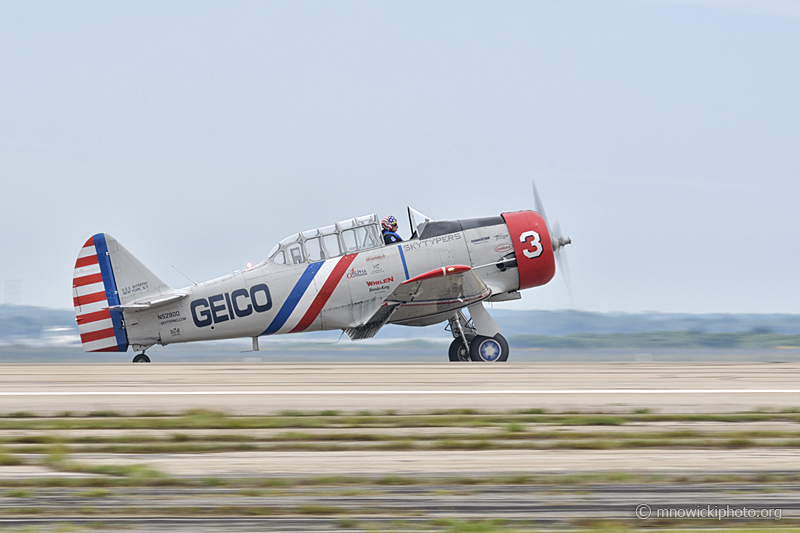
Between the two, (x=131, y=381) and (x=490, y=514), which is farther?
(x=131, y=381)

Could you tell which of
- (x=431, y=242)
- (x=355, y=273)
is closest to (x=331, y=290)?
(x=355, y=273)

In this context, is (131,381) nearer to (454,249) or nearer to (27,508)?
(27,508)

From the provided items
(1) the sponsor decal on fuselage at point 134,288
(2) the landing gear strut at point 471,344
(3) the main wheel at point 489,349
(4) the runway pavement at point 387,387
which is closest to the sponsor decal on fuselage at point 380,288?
(2) the landing gear strut at point 471,344

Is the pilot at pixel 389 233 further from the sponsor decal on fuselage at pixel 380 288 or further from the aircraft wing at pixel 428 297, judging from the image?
Result: the aircraft wing at pixel 428 297

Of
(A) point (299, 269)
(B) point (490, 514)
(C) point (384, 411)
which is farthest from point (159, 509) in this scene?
(A) point (299, 269)

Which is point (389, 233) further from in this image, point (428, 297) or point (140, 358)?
point (140, 358)

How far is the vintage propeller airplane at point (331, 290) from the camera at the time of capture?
14.1 m

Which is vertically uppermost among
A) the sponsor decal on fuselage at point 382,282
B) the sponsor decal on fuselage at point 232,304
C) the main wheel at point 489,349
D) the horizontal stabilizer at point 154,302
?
the horizontal stabilizer at point 154,302

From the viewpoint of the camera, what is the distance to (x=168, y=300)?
554 inches

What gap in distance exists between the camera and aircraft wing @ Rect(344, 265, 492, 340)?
13352mm

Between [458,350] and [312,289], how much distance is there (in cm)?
318

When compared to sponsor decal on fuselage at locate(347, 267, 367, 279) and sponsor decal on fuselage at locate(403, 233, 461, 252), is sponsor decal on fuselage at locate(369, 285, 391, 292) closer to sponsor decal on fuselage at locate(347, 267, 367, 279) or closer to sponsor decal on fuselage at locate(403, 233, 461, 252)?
sponsor decal on fuselage at locate(347, 267, 367, 279)

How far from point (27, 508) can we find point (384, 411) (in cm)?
321

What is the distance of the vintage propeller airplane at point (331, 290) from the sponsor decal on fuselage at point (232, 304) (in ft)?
0.06
